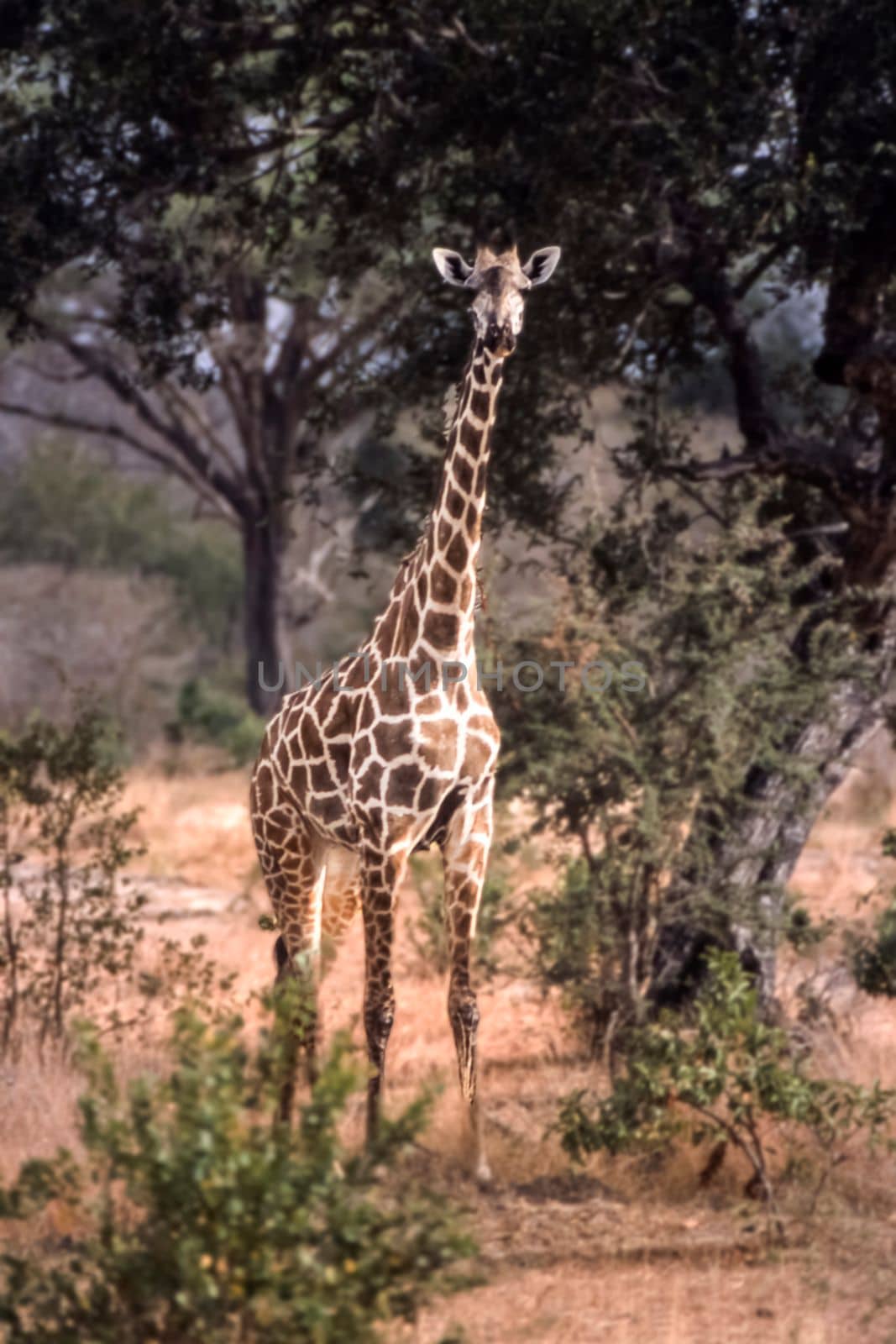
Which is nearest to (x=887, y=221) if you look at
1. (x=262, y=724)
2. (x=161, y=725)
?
(x=262, y=724)

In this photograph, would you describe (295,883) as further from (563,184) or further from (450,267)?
(563,184)

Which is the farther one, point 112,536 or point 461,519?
point 112,536

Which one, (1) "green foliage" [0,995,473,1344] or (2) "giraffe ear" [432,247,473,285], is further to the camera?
(2) "giraffe ear" [432,247,473,285]

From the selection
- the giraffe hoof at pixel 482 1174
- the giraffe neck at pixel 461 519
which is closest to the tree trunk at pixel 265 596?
the giraffe hoof at pixel 482 1174

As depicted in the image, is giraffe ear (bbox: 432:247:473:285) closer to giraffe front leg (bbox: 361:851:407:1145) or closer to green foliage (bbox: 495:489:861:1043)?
giraffe front leg (bbox: 361:851:407:1145)

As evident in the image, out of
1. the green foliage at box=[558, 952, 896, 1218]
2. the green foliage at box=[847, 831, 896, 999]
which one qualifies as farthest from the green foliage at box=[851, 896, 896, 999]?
the green foliage at box=[558, 952, 896, 1218]

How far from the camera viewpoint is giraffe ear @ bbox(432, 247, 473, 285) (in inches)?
223

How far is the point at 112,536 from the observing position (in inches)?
1465

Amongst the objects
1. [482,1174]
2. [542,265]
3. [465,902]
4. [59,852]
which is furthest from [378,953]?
[59,852]

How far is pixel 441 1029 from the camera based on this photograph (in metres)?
10.1

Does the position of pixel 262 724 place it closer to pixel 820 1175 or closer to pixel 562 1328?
pixel 820 1175

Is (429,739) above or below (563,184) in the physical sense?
below

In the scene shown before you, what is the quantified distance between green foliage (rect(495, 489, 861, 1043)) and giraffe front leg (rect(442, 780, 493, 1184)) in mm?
1834

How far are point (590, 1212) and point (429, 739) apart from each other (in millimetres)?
2221
